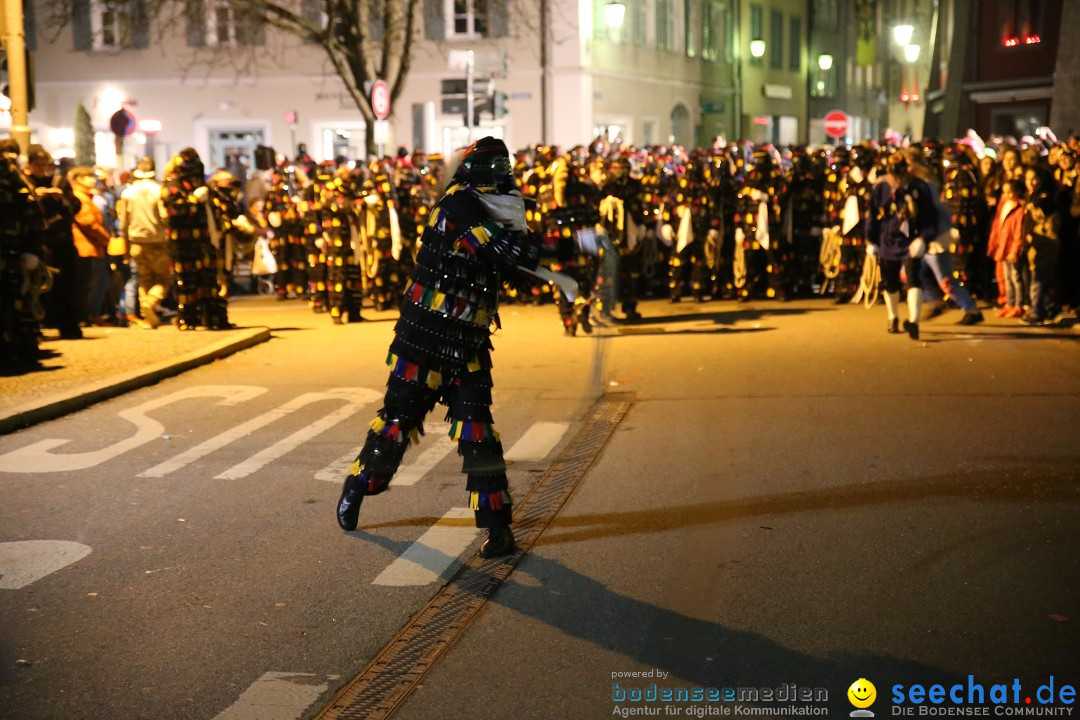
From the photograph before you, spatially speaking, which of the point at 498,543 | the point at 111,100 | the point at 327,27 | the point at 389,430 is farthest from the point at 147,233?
the point at 111,100

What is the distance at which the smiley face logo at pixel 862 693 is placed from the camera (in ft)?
14.8

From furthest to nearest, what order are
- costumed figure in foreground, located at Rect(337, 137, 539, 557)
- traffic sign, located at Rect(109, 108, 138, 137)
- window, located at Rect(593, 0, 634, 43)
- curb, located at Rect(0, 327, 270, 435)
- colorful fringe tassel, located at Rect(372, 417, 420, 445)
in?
window, located at Rect(593, 0, 634, 43)
traffic sign, located at Rect(109, 108, 138, 137)
curb, located at Rect(0, 327, 270, 435)
colorful fringe tassel, located at Rect(372, 417, 420, 445)
costumed figure in foreground, located at Rect(337, 137, 539, 557)

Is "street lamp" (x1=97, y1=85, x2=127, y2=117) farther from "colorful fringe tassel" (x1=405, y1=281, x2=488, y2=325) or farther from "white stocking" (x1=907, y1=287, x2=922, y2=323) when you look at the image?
"colorful fringe tassel" (x1=405, y1=281, x2=488, y2=325)

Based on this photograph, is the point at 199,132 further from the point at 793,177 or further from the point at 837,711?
the point at 837,711

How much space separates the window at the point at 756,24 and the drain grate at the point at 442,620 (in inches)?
1864

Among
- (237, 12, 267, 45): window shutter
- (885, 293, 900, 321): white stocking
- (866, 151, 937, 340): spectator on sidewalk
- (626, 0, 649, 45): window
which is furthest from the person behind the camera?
(626, 0, 649, 45): window

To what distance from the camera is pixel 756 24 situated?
54125 millimetres

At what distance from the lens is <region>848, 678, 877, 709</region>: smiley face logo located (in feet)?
14.8

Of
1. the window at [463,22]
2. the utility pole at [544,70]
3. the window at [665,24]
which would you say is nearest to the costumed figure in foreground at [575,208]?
the utility pole at [544,70]

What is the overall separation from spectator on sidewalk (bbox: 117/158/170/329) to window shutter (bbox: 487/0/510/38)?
23.2 metres

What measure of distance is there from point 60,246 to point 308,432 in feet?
20.7

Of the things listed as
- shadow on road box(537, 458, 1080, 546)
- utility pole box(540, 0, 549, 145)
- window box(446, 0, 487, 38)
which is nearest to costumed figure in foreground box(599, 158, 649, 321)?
shadow on road box(537, 458, 1080, 546)

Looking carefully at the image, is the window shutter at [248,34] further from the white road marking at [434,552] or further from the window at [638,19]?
the white road marking at [434,552]

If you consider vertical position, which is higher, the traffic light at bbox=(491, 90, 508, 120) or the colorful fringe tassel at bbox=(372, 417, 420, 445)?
the traffic light at bbox=(491, 90, 508, 120)
